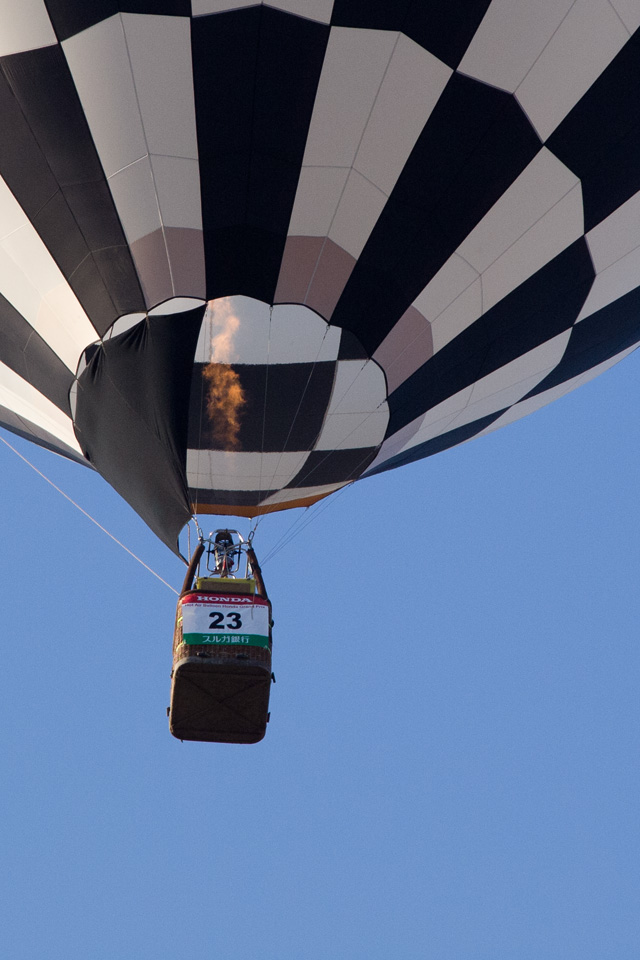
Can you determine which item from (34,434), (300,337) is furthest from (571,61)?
(34,434)

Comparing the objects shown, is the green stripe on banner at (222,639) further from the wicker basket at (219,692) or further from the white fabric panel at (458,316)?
the white fabric panel at (458,316)

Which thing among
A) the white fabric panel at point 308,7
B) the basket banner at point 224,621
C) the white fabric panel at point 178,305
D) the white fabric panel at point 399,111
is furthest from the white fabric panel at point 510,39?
the basket banner at point 224,621

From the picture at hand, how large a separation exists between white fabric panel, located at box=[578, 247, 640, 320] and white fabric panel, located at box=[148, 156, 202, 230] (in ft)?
8.20

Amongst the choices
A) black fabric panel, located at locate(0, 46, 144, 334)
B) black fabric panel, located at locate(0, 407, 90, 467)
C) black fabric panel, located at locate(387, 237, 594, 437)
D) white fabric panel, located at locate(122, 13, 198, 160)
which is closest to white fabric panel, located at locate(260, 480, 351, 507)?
black fabric panel, located at locate(387, 237, 594, 437)

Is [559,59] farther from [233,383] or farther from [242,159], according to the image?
[233,383]

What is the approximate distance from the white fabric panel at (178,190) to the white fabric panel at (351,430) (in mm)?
1409

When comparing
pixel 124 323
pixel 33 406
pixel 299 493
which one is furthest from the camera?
pixel 299 493

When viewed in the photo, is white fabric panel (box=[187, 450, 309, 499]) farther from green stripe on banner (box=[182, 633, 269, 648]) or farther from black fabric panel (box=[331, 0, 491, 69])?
black fabric panel (box=[331, 0, 491, 69])

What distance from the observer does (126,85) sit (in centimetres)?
693

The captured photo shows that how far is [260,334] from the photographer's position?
745cm

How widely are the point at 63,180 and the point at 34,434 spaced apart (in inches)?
101

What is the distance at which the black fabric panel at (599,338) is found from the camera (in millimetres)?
8727

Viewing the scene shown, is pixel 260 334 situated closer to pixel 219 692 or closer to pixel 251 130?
pixel 251 130

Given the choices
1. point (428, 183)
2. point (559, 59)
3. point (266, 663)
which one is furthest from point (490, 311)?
point (266, 663)
